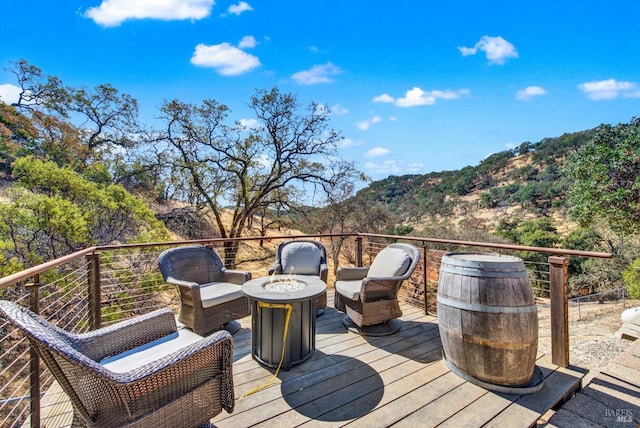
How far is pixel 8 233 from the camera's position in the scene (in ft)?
15.4

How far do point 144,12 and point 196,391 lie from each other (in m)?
8.00

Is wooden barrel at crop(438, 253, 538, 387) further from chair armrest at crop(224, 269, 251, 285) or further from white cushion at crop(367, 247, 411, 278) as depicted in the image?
chair armrest at crop(224, 269, 251, 285)

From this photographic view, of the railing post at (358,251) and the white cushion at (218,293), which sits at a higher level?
the railing post at (358,251)

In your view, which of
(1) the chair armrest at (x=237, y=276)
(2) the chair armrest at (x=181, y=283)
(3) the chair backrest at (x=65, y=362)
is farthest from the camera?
(1) the chair armrest at (x=237, y=276)

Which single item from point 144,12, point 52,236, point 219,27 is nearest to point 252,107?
point 219,27

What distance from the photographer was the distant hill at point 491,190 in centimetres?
2027

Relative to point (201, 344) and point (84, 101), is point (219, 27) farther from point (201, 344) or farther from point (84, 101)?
point (201, 344)

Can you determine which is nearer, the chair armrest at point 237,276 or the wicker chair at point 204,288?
the wicker chair at point 204,288

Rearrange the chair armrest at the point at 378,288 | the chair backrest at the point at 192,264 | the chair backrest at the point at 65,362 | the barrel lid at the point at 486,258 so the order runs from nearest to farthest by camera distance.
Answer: the chair backrest at the point at 65,362, the barrel lid at the point at 486,258, the chair armrest at the point at 378,288, the chair backrest at the point at 192,264

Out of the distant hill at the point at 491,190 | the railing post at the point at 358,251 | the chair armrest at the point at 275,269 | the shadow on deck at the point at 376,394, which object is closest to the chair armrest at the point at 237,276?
the chair armrest at the point at 275,269

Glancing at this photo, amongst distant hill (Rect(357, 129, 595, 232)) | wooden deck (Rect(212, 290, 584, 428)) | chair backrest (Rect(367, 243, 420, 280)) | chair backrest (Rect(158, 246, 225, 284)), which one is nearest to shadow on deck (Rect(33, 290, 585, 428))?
wooden deck (Rect(212, 290, 584, 428))

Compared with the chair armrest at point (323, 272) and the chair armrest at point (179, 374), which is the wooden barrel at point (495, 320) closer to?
the chair armrest at point (179, 374)

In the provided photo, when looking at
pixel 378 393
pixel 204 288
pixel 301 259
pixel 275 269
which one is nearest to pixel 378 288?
pixel 378 393

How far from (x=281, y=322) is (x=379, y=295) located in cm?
114
